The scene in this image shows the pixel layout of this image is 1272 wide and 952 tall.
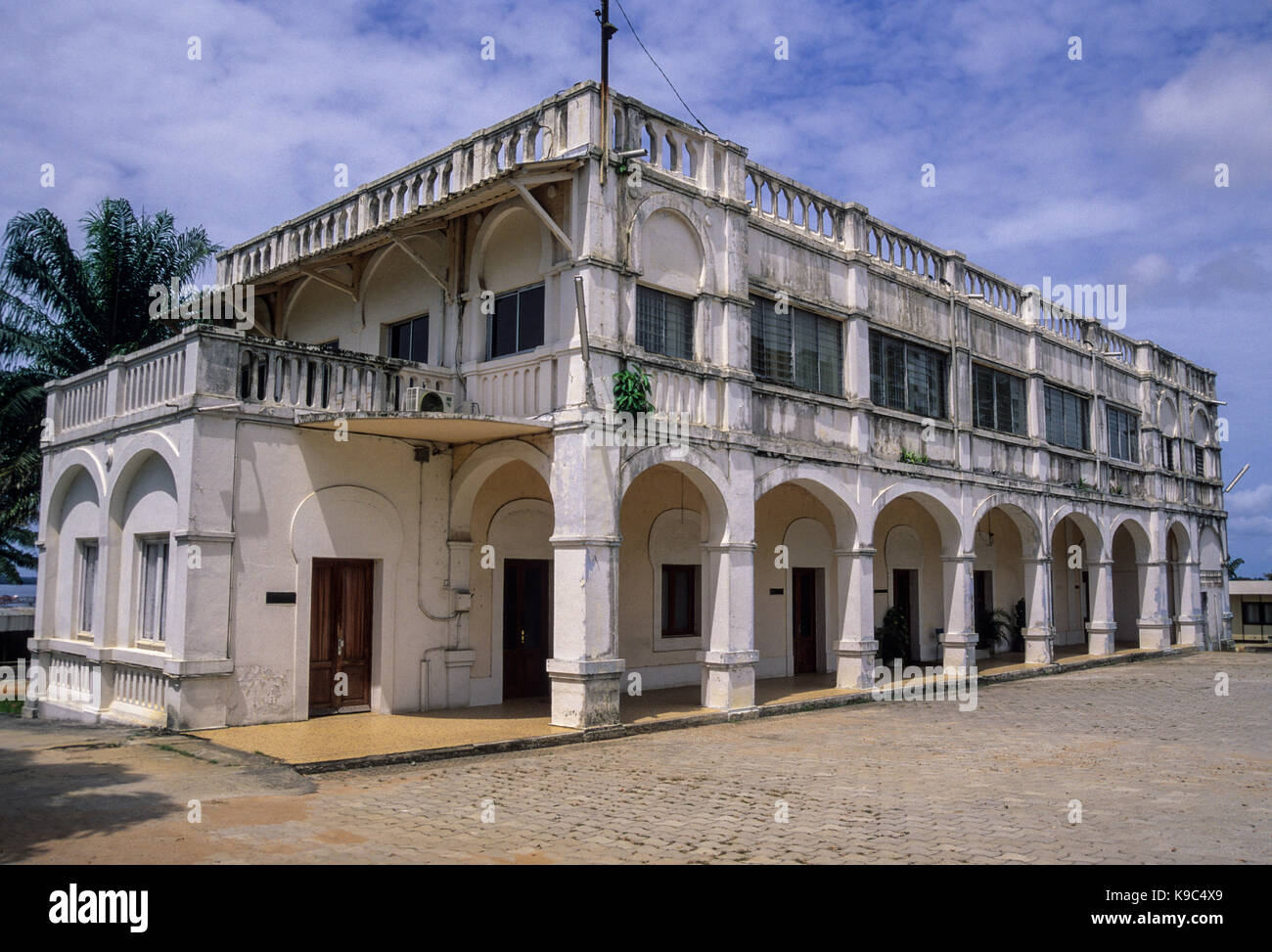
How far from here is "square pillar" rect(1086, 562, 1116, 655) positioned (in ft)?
80.1

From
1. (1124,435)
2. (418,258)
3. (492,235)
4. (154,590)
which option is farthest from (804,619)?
(1124,435)

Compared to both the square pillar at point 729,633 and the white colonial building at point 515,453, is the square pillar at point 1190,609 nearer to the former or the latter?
the white colonial building at point 515,453

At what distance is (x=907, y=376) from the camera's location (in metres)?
18.5

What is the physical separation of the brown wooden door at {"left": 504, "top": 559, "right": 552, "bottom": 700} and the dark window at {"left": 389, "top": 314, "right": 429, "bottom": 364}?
3521 mm

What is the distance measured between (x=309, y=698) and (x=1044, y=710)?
11.0m

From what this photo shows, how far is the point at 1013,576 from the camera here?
2522 cm

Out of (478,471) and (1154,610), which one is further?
(1154,610)

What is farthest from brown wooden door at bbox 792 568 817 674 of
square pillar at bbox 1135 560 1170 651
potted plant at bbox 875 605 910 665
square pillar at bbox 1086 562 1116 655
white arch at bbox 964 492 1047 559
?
square pillar at bbox 1135 560 1170 651

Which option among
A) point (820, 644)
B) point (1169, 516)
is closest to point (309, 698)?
point (820, 644)

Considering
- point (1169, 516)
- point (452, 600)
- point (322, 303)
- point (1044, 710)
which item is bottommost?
point (1044, 710)

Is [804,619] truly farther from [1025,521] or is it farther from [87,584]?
[87,584]

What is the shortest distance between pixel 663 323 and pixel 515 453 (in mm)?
2806

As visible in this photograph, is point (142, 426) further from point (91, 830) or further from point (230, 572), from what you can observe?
point (91, 830)

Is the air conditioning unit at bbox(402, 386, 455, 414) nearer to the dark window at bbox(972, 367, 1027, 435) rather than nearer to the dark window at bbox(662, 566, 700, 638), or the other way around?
the dark window at bbox(662, 566, 700, 638)
